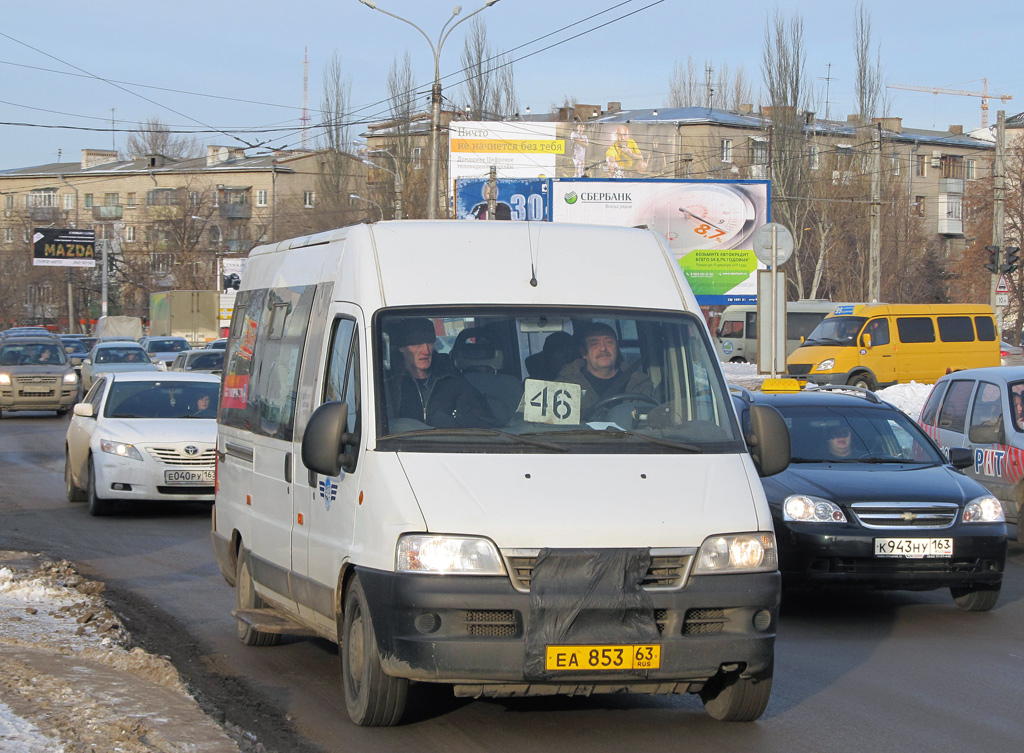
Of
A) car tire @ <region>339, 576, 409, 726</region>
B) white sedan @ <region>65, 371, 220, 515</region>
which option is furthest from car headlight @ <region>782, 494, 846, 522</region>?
white sedan @ <region>65, 371, 220, 515</region>

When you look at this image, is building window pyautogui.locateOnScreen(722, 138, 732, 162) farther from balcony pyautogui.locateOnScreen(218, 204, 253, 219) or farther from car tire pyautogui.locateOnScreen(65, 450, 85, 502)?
car tire pyautogui.locateOnScreen(65, 450, 85, 502)

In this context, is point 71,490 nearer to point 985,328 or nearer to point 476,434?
point 476,434

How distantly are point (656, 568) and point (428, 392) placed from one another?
1.30 m

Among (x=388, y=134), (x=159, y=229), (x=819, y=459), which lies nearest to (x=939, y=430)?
(x=819, y=459)

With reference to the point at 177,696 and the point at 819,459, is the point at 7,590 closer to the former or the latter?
the point at 177,696

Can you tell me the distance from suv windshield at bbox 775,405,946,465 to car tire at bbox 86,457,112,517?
7.70 metres

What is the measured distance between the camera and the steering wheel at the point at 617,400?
228 inches

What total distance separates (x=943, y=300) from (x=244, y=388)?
241ft

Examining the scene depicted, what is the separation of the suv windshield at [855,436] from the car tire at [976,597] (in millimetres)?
1038

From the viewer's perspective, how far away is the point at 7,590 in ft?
27.9

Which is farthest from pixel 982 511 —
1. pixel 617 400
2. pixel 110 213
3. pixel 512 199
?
pixel 110 213

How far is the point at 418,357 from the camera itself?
584cm

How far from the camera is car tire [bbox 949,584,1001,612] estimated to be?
8867 millimetres

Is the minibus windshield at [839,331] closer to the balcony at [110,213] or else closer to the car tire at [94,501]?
the car tire at [94,501]
